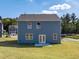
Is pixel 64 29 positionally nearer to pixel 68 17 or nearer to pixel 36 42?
pixel 68 17

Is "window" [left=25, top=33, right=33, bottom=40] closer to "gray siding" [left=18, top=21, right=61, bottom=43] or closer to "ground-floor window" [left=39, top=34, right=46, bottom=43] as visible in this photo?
"gray siding" [left=18, top=21, right=61, bottom=43]

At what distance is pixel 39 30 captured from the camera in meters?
57.7

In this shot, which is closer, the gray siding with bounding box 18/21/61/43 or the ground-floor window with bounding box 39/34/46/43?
the ground-floor window with bounding box 39/34/46/43

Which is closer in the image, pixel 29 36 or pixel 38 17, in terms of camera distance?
pixel 29 36

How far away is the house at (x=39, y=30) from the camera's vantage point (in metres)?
57.4

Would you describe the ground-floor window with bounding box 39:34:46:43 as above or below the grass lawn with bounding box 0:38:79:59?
above

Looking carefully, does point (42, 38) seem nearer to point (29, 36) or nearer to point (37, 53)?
point (29, 36)

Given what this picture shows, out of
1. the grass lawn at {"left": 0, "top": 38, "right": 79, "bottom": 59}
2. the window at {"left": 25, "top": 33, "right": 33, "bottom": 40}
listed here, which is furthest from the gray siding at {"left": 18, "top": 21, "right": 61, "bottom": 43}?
the grass lawn at {"left": 0, "top": 38, "right": 79, "bottom": 59}

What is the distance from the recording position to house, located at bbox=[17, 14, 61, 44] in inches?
2260

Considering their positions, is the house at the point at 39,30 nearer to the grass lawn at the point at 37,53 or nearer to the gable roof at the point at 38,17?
the gable roof at the point at 38,17

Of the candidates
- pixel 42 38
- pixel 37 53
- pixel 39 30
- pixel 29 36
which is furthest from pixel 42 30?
pixel 37 53

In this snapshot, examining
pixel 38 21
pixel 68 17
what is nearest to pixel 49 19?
pixel 38 21

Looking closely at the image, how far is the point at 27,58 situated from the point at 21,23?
3017 cm

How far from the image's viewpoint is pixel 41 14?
60531 millimetres
